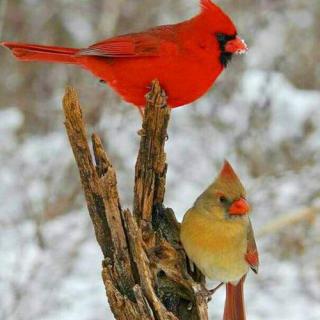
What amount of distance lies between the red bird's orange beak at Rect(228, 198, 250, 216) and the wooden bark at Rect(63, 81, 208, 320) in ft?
0.57

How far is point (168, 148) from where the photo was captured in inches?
235

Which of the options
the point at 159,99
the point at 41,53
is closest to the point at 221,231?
the point at 159,99

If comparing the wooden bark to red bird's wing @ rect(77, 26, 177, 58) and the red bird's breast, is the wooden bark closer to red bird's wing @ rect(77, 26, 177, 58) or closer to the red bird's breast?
the red bird's breast

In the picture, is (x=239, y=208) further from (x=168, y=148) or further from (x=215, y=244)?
(x=168, y=148)

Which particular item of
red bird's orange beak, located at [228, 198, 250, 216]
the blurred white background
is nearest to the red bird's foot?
red bird's orange beak, located at [228, 198, 250, 216]

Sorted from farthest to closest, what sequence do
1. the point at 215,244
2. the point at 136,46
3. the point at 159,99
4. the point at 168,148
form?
the point at 168,148, the point at 136,46, the point at 215,244, the point at 159,99

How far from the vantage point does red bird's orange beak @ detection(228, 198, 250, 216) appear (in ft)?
7.34

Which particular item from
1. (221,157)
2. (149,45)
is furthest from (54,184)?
(149,45)

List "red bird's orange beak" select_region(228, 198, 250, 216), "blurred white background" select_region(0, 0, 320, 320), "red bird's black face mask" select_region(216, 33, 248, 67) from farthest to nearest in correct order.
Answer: "blurred white background" select_region(0, 0, 320, 320) → "red bird's black face mask" select_region(216, 33, 248, 67) → "red bird's orange beak" select_region(228, 198, 250, 216)

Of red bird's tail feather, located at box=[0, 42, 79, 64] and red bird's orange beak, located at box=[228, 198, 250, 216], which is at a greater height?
red bird's tail feather, located at box=[0, 42, 79, 64]

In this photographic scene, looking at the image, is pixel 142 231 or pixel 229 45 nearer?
pixel 142 231

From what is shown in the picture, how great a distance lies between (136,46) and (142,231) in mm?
542

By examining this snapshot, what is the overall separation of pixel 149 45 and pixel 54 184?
277 centimetres

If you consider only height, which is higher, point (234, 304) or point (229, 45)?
point (229, 45)
